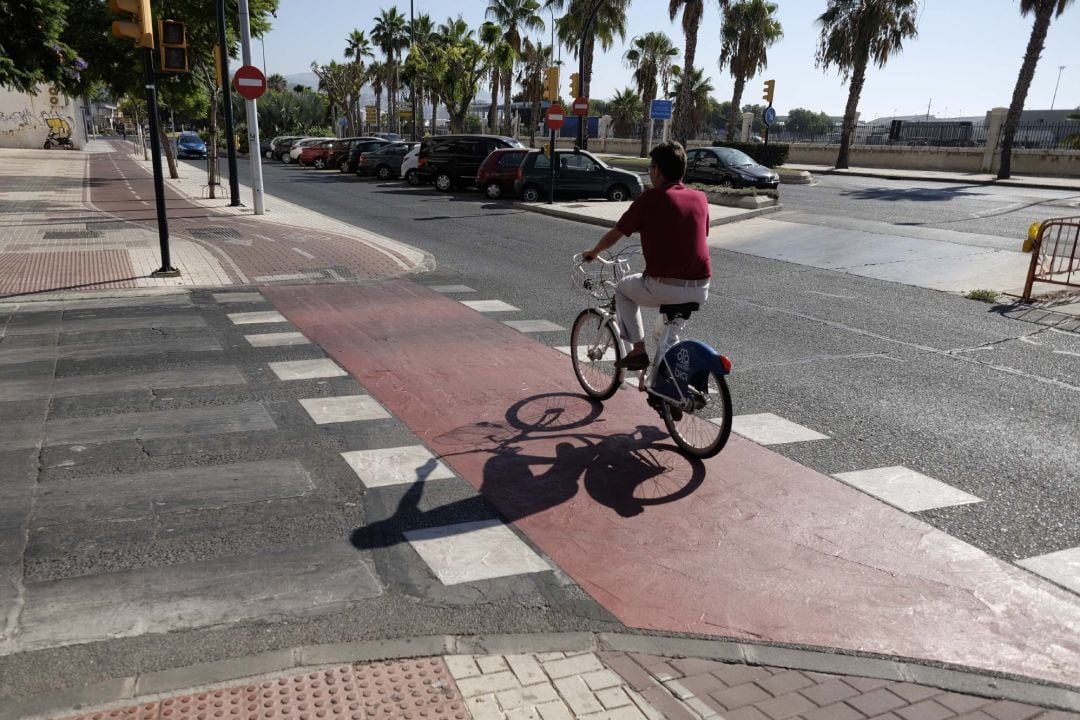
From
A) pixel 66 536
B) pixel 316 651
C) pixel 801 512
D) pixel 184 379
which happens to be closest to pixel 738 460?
pixel 801 512

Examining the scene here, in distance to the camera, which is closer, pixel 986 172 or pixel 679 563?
pixel 679 563

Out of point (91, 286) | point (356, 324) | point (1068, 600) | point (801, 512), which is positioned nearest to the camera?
point (1068, 600)

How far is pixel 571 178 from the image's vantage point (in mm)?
23438

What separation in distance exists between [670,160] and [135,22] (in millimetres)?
7671

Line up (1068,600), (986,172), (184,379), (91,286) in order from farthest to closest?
(986,172)
(91,286)
(184,379)
(1068,600)

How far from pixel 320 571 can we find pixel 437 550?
591mm

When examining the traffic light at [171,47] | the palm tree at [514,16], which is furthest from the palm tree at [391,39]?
the traffic light at [171,47]

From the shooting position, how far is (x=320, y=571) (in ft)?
13.0

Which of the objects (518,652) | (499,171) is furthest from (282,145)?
(518,652)

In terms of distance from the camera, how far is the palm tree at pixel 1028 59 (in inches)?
1198

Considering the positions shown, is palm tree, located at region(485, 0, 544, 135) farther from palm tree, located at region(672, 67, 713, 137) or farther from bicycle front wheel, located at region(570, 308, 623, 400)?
bicycle front wheel, located at region(570, 308, 623, 400)

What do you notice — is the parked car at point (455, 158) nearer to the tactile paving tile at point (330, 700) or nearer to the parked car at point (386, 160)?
the parked car at point (386, 160)

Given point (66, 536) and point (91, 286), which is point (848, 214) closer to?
point (91, 286)

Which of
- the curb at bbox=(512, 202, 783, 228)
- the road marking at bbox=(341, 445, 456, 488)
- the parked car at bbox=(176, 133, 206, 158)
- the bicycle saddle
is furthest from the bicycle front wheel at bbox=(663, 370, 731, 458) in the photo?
the parked car at bbox=(176, 133, 206, 158)
